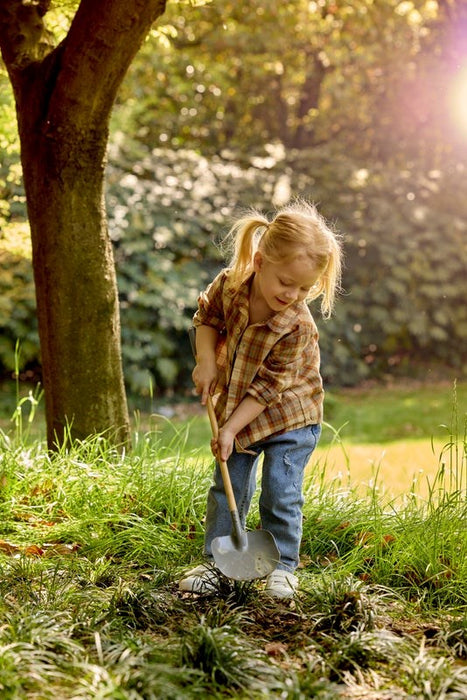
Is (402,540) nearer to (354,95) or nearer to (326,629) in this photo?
(326,629)

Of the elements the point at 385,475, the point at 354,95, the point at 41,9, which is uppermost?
the point at 354,95

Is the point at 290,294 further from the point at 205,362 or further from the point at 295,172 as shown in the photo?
the point at 295,172

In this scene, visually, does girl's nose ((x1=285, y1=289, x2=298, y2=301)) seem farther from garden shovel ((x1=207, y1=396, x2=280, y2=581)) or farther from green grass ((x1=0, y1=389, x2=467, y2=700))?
green grass ((x1=0, y1=389, x2=467, y2=700))

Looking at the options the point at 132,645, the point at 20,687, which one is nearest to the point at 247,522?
the point at 132,645

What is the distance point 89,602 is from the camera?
8.84 feet

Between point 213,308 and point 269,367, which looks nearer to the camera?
point 269,367

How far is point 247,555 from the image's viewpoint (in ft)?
9.70

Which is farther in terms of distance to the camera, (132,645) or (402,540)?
(402,540)

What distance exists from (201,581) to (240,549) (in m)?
0.17

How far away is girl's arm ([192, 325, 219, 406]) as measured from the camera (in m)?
3.11

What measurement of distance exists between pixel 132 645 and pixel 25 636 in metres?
0.29

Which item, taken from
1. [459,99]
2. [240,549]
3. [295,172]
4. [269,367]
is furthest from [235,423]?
[459,99]

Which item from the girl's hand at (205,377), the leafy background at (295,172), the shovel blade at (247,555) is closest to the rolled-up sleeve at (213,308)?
the girl's hand at (205,377)

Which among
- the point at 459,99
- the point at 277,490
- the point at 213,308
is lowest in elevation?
the point at 277,490
